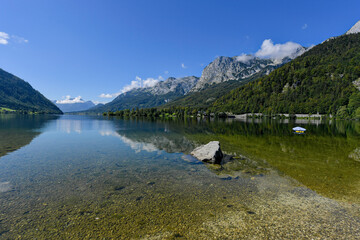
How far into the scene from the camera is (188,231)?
10344mm

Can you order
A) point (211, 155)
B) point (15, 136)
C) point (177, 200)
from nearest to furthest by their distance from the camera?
point (177, 200)
point (211, 155)
point (15, 136)

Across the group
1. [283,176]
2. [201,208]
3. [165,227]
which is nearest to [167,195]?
[201,208]

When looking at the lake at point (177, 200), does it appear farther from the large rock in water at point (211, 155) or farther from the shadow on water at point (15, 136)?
the shadow on water at point (15, 136)

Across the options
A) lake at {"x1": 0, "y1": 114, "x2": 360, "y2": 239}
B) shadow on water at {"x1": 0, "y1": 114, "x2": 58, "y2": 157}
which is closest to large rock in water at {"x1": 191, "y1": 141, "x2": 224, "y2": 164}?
lake at {"x1": 0, "y1": 114, "x2": 360, "y2": 239}

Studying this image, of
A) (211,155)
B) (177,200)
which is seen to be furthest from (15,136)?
(177,200)

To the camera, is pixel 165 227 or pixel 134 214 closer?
pixel 165 227

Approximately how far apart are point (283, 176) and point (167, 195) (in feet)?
47.5

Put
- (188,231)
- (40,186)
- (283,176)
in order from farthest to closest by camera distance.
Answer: (283,176), (40,186), (188,231)

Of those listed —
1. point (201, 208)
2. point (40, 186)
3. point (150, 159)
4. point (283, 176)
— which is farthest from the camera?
point (150, 159)

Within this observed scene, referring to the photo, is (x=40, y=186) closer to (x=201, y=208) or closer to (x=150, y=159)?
(x=150, y=159)

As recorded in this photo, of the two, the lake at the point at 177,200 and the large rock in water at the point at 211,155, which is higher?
the large rock in water at the point at 211,155

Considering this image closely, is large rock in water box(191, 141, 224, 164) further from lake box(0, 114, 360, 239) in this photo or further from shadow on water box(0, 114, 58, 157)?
shadow on water box(0, 114, 58, 157)

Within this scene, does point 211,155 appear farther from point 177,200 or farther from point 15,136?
point 15,136

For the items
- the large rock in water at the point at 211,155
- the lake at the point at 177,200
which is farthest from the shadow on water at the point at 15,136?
the large rock in water at the point at 211,155
